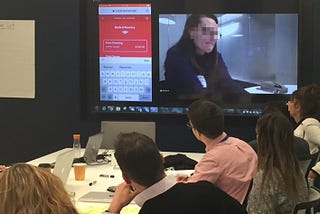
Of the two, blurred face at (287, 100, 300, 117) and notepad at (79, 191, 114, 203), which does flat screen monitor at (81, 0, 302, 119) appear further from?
notepad at (79, 191, 114, 203)

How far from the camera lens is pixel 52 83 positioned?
5.75m

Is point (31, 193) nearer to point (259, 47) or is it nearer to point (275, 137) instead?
point (275, 137)

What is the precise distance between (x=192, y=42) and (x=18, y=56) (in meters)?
1.90

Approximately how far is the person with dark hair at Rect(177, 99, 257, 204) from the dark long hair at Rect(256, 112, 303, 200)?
0.31 feet

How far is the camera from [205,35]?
525 cm

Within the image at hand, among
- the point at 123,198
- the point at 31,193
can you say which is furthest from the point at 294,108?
the point at 31,193

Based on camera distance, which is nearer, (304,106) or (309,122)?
(309,122)

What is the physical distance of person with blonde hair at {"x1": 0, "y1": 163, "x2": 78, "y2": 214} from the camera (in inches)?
60.6

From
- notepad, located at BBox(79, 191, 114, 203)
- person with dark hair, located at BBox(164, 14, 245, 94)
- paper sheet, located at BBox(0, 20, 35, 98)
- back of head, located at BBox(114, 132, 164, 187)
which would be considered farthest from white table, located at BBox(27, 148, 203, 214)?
paper sheet, located at BBox(0, 20, 35, 98)

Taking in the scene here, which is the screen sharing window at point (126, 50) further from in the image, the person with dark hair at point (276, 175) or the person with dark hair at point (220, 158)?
the person with dark hair at point (276, 175)

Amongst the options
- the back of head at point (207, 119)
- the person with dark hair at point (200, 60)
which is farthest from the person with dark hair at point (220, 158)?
→ the person with dark hair at point (200, 60)

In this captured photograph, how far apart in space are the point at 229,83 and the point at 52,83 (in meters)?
1.88

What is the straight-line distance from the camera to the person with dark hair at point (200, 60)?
17.2 feet

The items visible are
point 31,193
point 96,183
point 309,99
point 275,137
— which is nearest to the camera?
point 31,193
